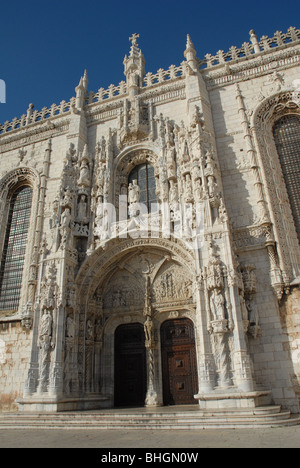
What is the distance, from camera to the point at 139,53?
68.7 feet

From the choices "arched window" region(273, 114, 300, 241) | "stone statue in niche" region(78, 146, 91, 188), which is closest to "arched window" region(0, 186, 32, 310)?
"stone statue in niche" region(78, 146, 91, 188)

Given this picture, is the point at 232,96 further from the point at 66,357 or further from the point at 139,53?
the point at 66,357

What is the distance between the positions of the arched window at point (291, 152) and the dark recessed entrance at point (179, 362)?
19.9 feet

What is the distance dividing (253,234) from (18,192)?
44.9ft

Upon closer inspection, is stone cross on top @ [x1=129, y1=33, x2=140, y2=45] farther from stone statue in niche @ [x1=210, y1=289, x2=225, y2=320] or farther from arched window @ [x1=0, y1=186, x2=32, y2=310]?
stone statue in niche @ [x1=210, y1=289, x2=225, y2=320]

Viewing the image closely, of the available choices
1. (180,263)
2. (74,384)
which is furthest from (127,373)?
(180,263)

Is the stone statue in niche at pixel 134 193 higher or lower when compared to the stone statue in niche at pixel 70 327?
higher

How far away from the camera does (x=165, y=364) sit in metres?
13.9

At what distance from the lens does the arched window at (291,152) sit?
581 inches

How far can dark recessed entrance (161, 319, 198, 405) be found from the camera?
13406 millimetres

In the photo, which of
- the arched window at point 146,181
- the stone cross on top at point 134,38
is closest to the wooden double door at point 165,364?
the arched window at point 146,181

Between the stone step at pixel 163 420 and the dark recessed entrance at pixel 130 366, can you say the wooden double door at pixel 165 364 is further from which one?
the stone step at pixel 163 420

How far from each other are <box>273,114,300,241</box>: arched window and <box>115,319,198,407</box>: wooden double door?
20.7 feet
